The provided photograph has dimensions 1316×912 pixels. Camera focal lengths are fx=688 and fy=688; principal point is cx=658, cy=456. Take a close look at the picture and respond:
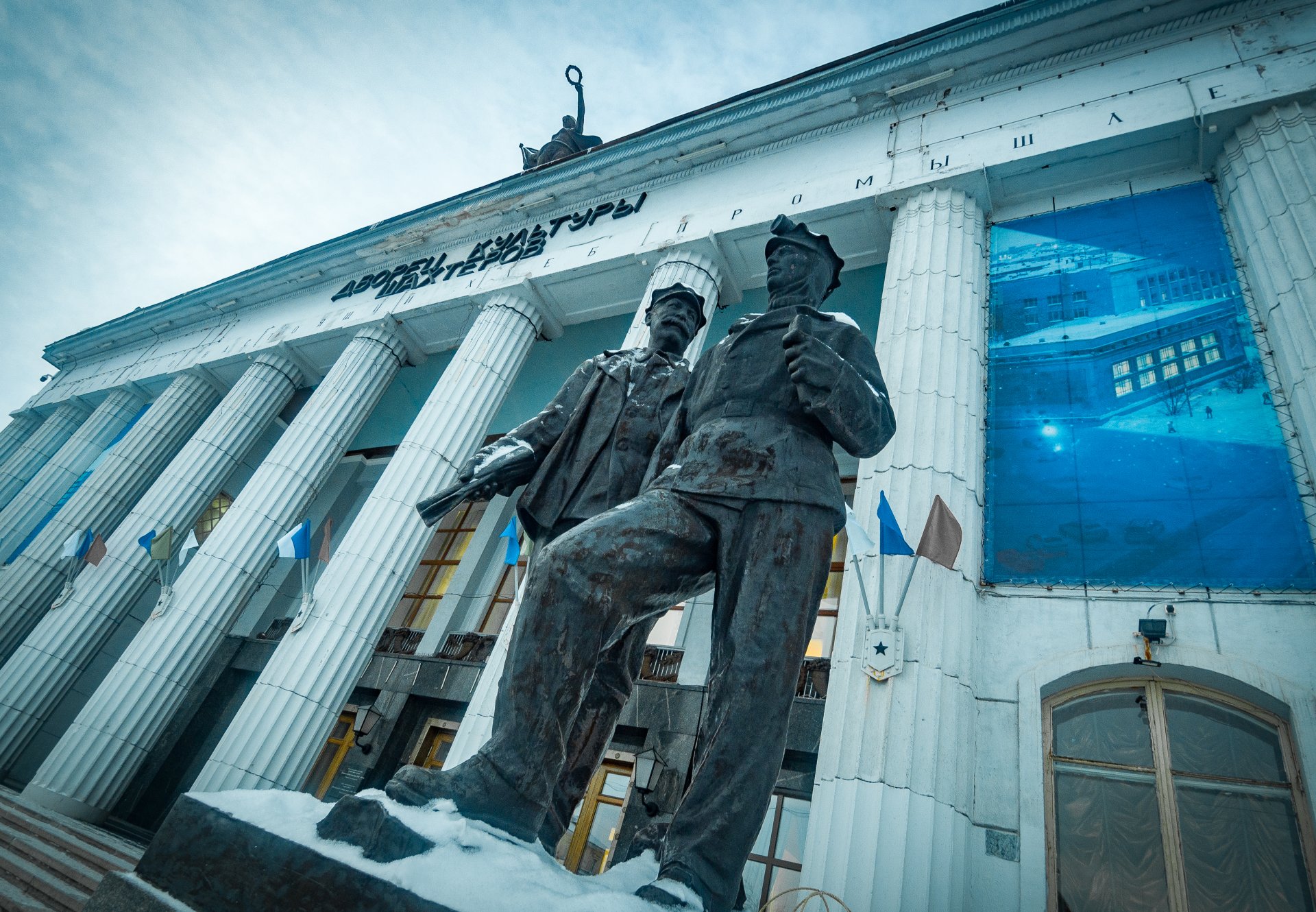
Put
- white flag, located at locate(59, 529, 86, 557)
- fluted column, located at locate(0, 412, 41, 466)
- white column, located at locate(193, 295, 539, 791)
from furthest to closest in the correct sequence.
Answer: fluted column, located at locate(0, 412, 41, 466), white flag, located at locate(59, 529, 86, 557), white column, located at locate(193, 295, 539, 791)

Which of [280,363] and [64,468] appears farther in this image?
[64,468]

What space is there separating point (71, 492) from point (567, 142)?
1414cm

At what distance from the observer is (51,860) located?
440 centimetres

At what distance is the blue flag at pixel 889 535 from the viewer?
5.48 meters

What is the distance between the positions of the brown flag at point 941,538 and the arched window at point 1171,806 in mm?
1401

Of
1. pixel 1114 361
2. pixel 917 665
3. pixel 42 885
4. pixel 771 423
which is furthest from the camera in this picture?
pixel 1114 361

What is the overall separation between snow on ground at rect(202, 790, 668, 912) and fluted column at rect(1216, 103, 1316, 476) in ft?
20.4

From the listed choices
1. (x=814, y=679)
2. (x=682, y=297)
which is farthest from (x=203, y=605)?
(x=682, y=297)

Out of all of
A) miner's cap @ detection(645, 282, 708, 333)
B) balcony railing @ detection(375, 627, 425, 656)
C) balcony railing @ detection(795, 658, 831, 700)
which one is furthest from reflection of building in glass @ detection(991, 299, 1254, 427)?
A: balcony railing @ detection(375, 627, 425, 656)

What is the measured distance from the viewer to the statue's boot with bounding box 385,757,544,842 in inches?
62.2

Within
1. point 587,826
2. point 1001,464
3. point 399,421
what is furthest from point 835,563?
point 399,421

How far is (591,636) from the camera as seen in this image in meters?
1.89

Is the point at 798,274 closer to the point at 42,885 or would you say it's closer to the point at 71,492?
the point at 42,885

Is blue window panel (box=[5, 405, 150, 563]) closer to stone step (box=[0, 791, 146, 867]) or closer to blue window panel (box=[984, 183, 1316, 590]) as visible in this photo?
stone step (box=[0, 791, 146, 867])
